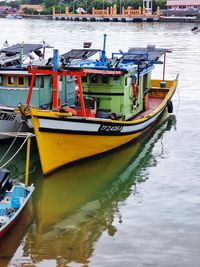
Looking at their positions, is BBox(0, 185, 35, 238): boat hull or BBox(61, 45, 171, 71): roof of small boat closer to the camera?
BBox(0, 185, 35, 238): boat hull

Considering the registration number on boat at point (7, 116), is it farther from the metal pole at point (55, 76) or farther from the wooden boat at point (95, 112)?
the metal pole at point (55, 76)

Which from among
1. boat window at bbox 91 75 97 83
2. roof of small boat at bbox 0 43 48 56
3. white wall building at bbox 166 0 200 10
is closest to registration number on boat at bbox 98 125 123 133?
boat window at bbox 91 75 97 83

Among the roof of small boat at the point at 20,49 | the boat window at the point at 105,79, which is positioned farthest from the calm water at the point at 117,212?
the roof of small boat at the point at 20,49

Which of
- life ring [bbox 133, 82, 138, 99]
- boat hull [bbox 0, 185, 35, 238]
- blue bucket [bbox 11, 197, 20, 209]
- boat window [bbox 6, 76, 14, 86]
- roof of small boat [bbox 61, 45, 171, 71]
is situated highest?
roof of small boat [bbox 61, 45, 171, 71]

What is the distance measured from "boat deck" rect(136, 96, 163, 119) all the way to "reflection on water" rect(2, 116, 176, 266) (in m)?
2.33

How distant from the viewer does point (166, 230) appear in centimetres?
1577

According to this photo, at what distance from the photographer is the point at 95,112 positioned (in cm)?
2261

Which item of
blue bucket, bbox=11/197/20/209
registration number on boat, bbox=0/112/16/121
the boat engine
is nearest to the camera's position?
blue bucket, bbox=11/197/20/209

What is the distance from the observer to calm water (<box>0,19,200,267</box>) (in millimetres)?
14336

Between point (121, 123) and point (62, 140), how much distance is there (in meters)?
2.86

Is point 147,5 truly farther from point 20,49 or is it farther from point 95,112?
point 95,112

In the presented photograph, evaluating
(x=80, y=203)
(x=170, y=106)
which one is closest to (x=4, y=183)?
(x=80, y=203)

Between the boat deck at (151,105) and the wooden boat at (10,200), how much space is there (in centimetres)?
1056

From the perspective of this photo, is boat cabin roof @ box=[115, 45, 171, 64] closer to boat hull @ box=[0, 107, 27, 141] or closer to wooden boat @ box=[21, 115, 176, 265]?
wooden boat @ box=[21, 115, 176, 265]
